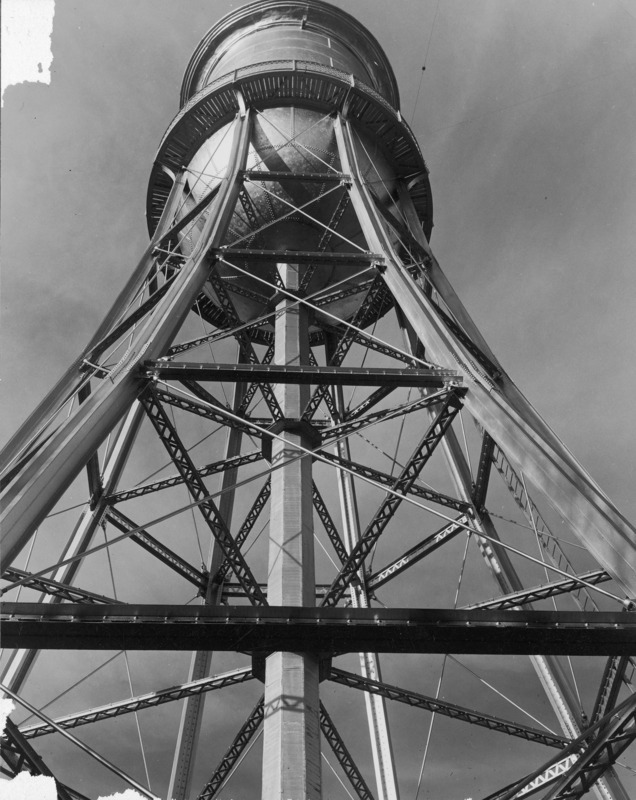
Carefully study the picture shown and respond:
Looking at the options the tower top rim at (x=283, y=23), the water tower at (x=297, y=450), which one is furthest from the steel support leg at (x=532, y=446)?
the tower top rim at (x=283, y=23)

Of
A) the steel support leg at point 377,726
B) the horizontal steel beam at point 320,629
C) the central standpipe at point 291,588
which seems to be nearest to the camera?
the horizontal steel beam at point 320,629

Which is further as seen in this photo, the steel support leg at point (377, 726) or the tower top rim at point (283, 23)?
the tower top rim at point (283, 23)

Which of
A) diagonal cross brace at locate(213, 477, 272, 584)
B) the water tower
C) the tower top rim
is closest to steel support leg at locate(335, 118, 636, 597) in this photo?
the water tower

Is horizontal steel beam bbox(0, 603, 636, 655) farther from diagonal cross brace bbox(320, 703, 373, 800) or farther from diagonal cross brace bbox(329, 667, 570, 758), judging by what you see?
diagonal cross brace bbox(320, 703, 373, 800)

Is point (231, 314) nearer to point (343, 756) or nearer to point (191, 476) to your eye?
point (191, 476)

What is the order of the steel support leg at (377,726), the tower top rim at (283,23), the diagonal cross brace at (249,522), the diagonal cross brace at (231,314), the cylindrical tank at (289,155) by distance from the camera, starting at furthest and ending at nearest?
the tower top rim at (283,23)
the cylindrical tank at (289,155)
the diagonal cross brace at (249,522)
the diagonal cross brace at (231,314)
the steel support leg at (377,726)

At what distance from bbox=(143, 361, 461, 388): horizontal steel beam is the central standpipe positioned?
76 centimetres

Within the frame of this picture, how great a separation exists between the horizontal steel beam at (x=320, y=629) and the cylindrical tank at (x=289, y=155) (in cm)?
686

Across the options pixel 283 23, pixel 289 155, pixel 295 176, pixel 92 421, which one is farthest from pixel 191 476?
pixel 283 23

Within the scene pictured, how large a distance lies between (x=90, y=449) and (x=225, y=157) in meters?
7.51

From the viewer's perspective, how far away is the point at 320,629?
16.3 feet

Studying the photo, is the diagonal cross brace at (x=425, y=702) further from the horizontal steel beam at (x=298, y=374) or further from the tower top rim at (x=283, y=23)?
the tower top rim at (x=283, y=23)

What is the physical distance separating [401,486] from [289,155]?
23.1 feet

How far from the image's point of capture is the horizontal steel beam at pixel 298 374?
7.13 meters
